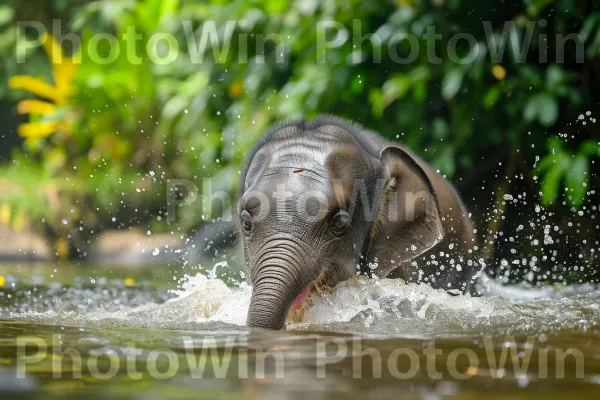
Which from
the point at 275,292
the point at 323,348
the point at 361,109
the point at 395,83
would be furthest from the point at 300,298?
the point at 361,109

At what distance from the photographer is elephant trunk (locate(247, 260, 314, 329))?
15.2 feet

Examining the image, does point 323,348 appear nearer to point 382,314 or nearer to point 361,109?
point 382,314

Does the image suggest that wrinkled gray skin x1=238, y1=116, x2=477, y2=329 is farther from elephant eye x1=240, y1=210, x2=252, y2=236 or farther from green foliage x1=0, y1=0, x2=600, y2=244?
green foliage x1=0, y1=0, x2=600, y2=244

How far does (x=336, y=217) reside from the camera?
17.2 feet

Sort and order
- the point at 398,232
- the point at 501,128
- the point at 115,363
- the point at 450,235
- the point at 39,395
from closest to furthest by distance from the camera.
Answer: the point at 39,395 < the point at 115,363 < the point at 398,232 < the point at 450,235 < the point at 501,128

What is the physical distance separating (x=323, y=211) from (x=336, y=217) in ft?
0.38

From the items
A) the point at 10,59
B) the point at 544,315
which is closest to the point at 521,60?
the point at 544,315

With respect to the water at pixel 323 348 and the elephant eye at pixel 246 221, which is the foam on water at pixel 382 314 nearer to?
the water at pixel 323 348

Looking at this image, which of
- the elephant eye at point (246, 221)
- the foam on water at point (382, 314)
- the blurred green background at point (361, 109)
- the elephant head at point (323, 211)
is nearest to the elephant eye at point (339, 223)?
the elephant head at point (323, 211)

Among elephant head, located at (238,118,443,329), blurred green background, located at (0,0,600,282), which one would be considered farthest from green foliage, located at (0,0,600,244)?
elephant head, located at (238,118,443,329)

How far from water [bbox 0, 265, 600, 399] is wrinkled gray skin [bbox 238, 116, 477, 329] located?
7.6 inches

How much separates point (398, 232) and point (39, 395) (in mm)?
3235

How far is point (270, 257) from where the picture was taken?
16.1 feet

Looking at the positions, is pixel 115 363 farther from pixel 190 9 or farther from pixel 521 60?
pixel 190 9
